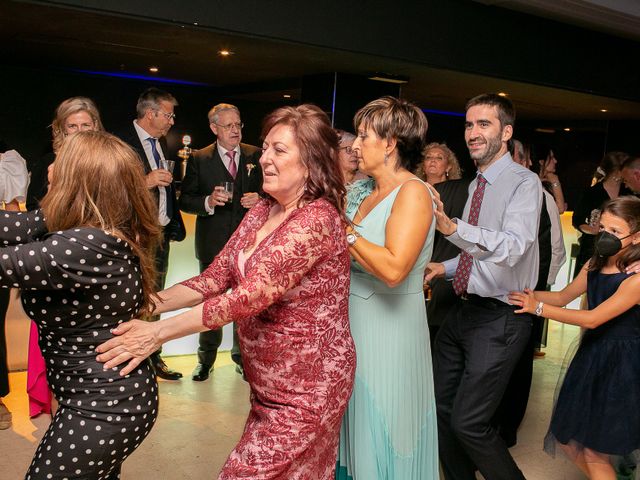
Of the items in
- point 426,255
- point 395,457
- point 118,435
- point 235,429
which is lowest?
point 235,429

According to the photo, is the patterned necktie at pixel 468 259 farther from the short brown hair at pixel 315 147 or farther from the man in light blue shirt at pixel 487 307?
the short brown hair at pixel 315 147

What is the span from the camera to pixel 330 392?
2.01m

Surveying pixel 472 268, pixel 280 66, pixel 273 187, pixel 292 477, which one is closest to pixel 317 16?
pixel 280 66

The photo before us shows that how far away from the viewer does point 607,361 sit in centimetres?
291

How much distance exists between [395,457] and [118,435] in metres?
1.06

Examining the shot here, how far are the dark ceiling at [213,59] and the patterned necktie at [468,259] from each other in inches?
91.4

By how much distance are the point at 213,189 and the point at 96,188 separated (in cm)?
308

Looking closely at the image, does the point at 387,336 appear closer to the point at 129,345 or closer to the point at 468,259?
the point at 468,259

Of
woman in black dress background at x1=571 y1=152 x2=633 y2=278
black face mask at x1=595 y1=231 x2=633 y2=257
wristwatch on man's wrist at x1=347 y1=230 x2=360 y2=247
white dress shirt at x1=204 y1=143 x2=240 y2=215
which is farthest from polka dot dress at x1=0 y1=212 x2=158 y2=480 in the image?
woman in black dress background at x1=571 y1=152 x2=633 y2=278

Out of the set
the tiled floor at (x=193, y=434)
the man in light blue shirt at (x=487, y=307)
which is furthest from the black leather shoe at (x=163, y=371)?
the man in light blue shirt at (x=487, y=307)

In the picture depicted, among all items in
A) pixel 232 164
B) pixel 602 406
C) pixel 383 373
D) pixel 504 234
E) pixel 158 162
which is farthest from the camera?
pixel 232 164

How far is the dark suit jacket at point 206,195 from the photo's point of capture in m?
4.86

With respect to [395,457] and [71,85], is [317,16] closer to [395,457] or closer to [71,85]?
[395,457]

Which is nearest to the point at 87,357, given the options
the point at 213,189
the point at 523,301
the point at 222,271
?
the point at 222,271
